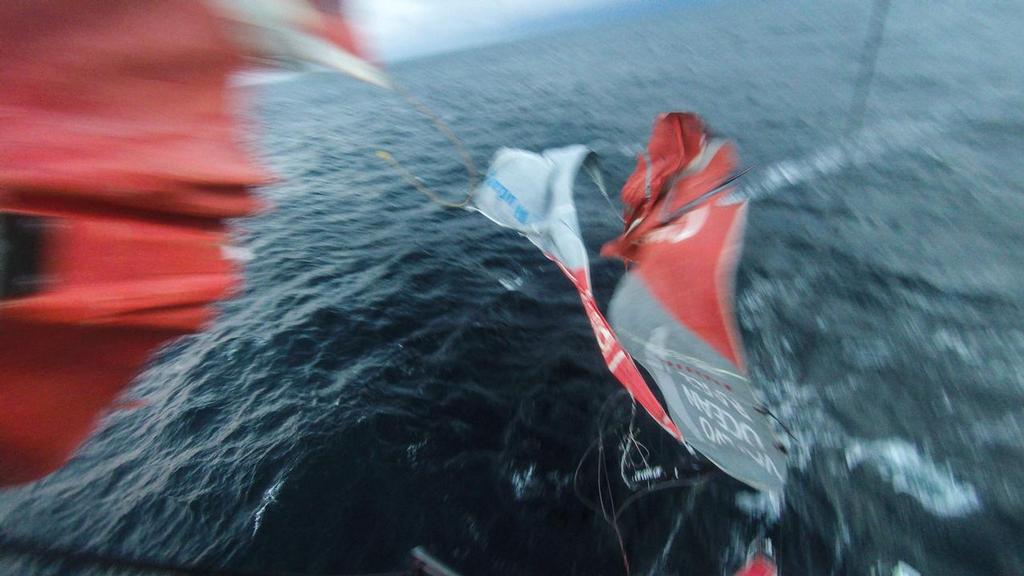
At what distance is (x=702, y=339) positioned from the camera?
14.5 ft

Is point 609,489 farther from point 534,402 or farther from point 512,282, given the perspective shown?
point 512,282

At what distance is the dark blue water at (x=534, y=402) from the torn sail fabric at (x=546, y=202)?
2.38m

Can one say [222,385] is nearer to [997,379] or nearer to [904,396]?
[904,396]

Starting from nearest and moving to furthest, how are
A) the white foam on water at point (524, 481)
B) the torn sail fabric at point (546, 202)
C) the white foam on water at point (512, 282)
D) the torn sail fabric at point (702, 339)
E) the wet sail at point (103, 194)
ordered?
the wet sail at point (103, 194) < the torn sail fabric at point (702, 339) < the torn sail fabric at point (546, 202) < the white foam on water at point (524, 481) < the white foam on water at point (512, 282)

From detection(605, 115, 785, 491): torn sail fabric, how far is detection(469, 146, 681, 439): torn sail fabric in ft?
2.10

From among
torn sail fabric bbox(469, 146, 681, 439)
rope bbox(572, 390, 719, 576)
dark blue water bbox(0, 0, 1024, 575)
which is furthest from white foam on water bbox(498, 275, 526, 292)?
rope bbox(572, 390, 719, 576)

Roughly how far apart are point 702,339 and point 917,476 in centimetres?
537

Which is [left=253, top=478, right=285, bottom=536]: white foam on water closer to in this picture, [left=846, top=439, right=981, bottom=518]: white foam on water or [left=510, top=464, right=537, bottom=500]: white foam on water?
[left=510, top=464, right=537, bottom=500]: white foam on water

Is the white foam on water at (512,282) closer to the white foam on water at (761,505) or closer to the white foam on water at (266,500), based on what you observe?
the white foam on water at (266,500)

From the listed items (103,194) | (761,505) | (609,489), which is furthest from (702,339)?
(103,194)

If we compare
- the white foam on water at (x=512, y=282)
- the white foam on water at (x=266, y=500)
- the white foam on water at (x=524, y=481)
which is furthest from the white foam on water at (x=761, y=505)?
the white foam on water at (x=512, y=282)

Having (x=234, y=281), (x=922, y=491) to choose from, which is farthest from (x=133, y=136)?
(x=922, y=491)

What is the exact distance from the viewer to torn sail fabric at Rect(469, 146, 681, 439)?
6277mm

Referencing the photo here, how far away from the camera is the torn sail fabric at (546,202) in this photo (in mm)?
6277
